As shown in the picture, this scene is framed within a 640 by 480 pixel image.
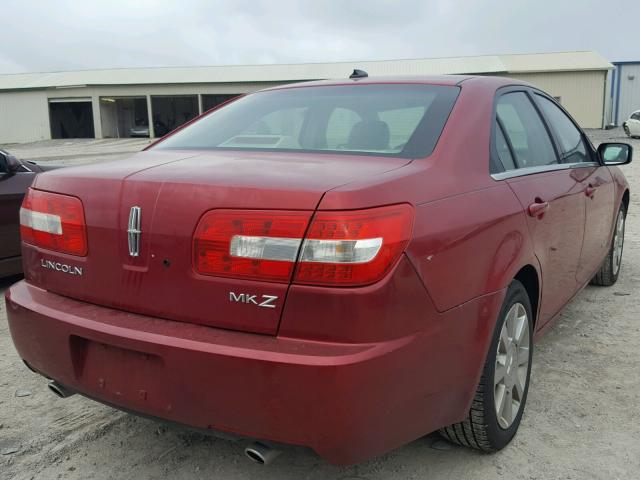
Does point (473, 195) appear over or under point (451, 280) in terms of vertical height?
over

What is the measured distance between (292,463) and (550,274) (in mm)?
1487

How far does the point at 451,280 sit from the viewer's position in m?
1.96

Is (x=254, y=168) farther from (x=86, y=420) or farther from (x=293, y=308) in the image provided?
(x=86, y=420)

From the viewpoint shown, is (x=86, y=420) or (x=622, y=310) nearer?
(x=86, y=420)

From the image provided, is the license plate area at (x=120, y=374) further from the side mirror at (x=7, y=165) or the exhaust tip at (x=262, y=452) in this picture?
the side mirror at (x=7, y=165)

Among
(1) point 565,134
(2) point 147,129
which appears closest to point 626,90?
(2) point 147,129

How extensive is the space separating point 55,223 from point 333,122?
1242 mm

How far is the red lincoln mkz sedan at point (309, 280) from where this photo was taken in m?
1.75

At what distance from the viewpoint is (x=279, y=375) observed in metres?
1.73

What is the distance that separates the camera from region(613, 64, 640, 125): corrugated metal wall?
41084mm

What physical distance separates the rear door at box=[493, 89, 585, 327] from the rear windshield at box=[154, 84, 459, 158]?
354 millimetres

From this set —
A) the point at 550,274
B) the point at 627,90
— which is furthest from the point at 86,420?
the point at 627,90

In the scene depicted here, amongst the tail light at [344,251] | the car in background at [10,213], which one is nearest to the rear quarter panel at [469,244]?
the tail light at [344,251]

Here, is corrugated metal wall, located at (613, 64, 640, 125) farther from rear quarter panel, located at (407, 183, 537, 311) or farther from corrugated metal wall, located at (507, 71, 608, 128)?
rear quarter panel, located at (407, 183, 537, 311)
